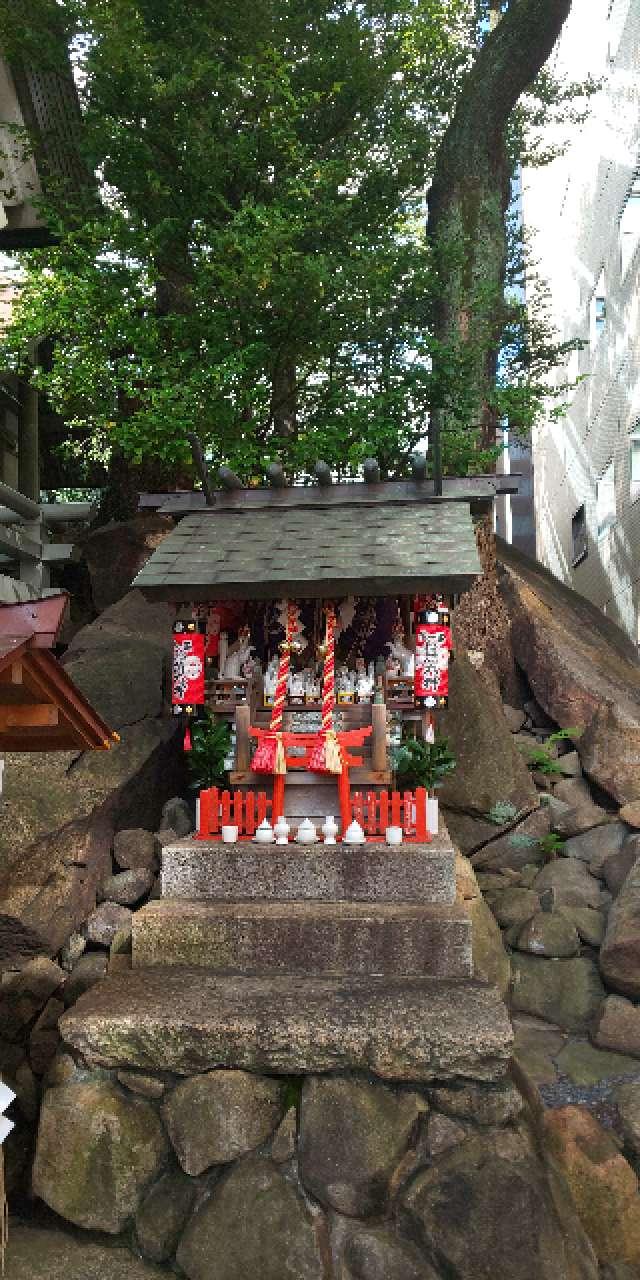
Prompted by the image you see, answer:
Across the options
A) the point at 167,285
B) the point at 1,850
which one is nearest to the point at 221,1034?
the point at 1,850

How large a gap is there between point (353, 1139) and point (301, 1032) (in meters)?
0.81

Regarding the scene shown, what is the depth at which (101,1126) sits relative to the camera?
19.9 ft

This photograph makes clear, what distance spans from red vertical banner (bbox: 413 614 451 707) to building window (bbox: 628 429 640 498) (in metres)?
10.8

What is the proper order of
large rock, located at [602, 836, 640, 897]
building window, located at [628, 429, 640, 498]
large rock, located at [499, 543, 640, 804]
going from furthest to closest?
building window, located at [628, 429, 640, 498]
large rock, located at [499, 543, 640, 804]
large rock, located at [602, 836, 640, 897]

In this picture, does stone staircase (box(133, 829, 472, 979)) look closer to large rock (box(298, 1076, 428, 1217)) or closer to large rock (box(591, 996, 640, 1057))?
large rock (box(298, 1076, 428, 1217))

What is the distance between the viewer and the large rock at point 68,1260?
18.3ft

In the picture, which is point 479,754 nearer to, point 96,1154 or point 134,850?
point 134,850

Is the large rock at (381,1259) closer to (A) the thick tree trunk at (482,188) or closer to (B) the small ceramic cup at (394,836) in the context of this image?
(B) the small ceramic cup at (394,836)

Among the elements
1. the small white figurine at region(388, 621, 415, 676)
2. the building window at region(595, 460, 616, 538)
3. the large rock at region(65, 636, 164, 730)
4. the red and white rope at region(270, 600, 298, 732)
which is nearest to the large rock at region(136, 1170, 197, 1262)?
the red and white rope at region(270, 600, 298, 732)

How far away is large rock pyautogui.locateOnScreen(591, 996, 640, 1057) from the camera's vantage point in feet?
26.6

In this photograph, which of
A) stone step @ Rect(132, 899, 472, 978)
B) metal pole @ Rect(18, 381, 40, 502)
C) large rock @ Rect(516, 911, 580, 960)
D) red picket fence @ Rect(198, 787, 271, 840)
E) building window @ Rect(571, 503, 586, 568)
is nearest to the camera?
stone step @ Rect(132, 899, 472, 978)

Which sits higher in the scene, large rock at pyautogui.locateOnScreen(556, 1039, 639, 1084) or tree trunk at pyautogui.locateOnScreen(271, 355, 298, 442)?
tree trunk at pyautogui.locateOnScreen(271, 355, 298, 442)

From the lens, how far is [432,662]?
8570 mm

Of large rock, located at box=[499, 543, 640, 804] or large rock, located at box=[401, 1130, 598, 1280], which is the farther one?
large rock, located at box=[499, 543, 640, 804]
